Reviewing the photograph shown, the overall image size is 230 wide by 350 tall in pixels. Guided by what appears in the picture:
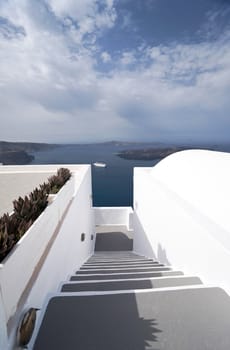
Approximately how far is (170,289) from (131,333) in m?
0.76

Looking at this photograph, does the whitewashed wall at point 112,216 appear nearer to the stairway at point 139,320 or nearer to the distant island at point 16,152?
the distant island at point 16,152

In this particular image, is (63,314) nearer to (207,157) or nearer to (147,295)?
(147,295)

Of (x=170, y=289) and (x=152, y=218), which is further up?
(x=170, y=289)

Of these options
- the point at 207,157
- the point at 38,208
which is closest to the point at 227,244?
the point at 38,208

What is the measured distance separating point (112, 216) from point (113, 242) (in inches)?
81.5

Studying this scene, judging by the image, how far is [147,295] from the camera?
2.13 m

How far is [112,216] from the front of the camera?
39.4 feet

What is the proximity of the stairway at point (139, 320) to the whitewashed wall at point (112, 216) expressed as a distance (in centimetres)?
970

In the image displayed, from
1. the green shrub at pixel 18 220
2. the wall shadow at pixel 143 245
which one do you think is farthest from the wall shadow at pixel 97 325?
the wall shadow at pixel 143 245

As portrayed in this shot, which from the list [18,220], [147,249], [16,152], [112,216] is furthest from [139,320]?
[16,152]

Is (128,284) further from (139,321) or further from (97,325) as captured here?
(97,325)

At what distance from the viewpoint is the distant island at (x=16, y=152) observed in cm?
1112

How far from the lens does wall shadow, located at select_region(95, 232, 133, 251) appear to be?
375 inches

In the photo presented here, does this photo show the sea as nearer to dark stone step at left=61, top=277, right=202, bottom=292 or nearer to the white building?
the white building
